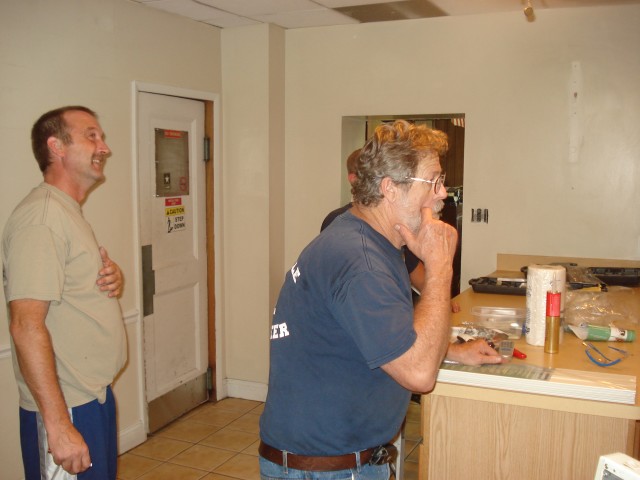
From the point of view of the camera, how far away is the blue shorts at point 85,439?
2.04 meters

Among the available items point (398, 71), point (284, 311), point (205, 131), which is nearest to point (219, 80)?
point (205, 131)

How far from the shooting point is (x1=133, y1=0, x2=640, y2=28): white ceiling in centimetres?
350

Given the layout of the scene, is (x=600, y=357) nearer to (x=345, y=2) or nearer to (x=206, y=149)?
(x=345, y=2)

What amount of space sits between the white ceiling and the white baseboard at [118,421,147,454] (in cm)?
238

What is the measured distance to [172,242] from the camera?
12.6 ft

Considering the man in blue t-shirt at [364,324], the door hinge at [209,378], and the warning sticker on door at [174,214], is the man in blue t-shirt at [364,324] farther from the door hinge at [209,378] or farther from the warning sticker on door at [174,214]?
the door hinge at [209,378]

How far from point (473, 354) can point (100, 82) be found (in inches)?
91.3

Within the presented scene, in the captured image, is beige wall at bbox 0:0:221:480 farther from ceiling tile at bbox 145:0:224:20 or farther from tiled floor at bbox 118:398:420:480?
tiled floor at bbox 118:398:420:480

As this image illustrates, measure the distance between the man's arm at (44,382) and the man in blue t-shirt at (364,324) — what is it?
67 cm

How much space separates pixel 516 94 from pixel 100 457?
3.07m

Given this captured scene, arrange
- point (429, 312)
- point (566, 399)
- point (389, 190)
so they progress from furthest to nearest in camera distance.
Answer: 1. point (566, 399)
2. point (389, 190)
3. point (429, 312)

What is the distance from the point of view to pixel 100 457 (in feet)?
6.93

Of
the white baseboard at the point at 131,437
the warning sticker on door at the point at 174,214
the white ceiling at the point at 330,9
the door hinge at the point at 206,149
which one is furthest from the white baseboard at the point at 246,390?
the white ceiling at the point at 330,9

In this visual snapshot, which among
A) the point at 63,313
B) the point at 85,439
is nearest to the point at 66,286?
the point at 63,313
